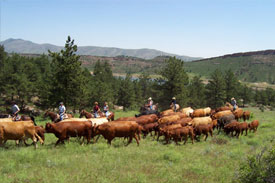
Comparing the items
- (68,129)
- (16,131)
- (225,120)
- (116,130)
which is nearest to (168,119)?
(225,120)

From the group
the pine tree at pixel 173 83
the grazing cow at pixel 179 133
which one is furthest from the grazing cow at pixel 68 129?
the pine tree at pixel 173 83

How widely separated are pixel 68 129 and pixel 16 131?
257cm

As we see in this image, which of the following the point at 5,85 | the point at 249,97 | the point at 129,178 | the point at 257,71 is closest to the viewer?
the point at 129,178

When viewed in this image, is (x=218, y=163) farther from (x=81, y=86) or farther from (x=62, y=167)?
(x=81, y=86)

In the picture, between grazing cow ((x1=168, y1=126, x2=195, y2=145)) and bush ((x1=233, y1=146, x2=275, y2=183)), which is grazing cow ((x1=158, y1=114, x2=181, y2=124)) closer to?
grazing cow ((x1=168, y1=126, x2=195, y2=145))

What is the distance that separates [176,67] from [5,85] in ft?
110

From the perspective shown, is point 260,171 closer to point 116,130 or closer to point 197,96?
point 116,130

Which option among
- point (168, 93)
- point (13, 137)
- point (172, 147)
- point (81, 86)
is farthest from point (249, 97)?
point (13, 137)

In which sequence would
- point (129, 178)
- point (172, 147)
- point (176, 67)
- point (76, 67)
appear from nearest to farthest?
point (129, 178)
point (172, 147)
point (76, 67)
point (176, 67)

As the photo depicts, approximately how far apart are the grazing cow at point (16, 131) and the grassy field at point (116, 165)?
1299 mm

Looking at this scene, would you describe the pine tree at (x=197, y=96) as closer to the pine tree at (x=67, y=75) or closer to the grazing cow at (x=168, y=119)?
the pine tree at (x=67, y=75)

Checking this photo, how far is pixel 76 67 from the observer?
2625cm

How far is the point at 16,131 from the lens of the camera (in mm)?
11898

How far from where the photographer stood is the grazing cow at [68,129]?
1252 cm
